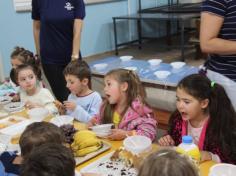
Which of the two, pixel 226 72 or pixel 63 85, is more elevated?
pixel 226 72

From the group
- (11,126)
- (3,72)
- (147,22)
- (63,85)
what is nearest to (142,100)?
(11,126)

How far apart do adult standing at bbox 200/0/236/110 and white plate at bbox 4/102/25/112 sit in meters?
1.34

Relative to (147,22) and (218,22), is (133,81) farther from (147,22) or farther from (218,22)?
(147,22)

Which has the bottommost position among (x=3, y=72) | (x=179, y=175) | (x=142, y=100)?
(x=3, y=72)

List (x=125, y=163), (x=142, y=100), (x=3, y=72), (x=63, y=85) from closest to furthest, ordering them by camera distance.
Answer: (x=125, y=163)
(x=142, y=100)
(x=63, y=85)
(x=3, y=72)

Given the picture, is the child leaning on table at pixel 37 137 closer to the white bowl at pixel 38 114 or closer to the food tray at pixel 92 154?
the food tray at pixel 92 154

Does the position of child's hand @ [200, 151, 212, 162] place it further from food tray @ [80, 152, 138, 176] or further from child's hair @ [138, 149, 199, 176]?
child's hair @ [138, 149, 199, 176]

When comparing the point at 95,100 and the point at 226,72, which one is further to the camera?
the point at 95,100

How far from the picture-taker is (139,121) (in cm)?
188

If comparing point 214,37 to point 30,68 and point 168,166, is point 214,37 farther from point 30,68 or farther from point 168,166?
point 30,68

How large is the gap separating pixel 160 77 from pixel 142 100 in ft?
3.74

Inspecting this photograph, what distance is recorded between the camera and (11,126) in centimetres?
203

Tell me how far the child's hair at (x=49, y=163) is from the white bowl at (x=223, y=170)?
1.90ft

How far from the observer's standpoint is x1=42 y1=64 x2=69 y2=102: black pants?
274cm
